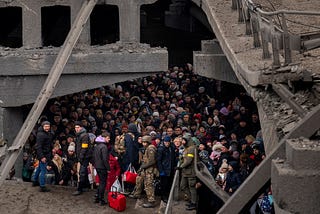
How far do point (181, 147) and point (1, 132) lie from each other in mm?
5286

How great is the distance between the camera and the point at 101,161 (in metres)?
13.0

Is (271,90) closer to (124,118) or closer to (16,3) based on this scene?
(124,118)

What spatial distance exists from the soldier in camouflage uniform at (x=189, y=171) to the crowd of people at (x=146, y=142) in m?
0.02

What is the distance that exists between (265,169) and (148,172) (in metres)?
6.12

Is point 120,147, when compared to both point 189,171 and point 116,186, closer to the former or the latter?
point 116,186

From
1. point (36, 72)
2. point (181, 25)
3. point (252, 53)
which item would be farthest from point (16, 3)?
point (181, 25)

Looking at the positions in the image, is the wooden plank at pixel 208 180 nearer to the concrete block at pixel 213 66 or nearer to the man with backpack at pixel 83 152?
the man with backpack at pixel 83 152

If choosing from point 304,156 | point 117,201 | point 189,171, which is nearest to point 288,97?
point 304,156

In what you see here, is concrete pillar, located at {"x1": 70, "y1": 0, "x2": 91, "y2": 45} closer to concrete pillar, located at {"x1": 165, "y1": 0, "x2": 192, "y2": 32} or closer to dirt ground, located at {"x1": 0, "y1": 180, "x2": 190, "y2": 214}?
dirt ground, located at {"x1": 0, "y1": 180, "x2": 190, "y2": 214}

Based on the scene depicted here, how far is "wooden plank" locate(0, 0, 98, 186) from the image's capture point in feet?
37.5

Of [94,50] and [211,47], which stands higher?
[211,47]

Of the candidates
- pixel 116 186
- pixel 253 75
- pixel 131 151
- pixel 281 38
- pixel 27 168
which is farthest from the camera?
pixel 27 168

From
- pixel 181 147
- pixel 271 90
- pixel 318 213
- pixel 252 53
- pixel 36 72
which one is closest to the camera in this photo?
pixel 318 213

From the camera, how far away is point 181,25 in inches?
1063
